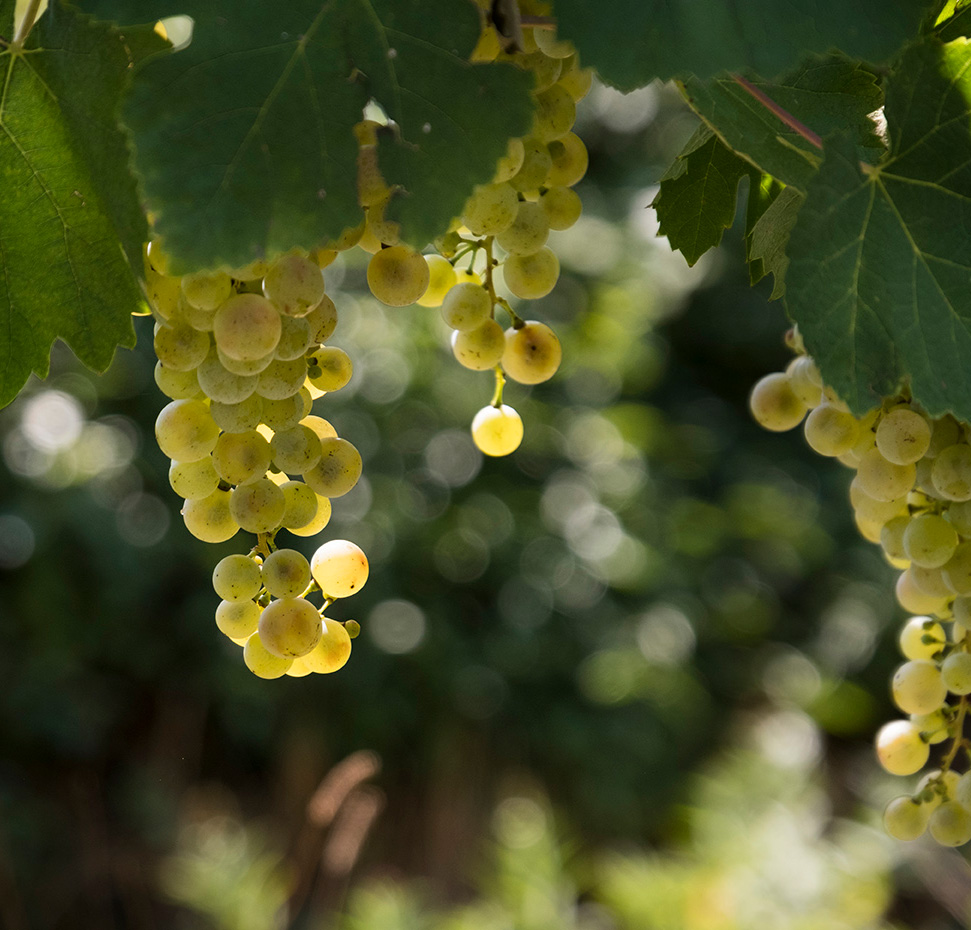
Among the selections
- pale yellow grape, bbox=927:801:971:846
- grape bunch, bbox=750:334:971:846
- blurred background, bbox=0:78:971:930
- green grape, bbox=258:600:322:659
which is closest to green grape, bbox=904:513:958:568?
grape bunch, bbox=750:334:971:846

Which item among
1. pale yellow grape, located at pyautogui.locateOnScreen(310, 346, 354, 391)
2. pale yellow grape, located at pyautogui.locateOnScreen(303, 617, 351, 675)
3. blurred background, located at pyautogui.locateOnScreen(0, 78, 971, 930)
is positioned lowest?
blurred background, located at pyautogui.locateOnScreen(0, 78, 971, 930)

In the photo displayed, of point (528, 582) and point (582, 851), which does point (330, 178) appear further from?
point (582, 851)

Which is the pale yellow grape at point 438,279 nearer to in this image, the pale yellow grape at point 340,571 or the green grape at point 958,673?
the pale yellow grape at point 340,571

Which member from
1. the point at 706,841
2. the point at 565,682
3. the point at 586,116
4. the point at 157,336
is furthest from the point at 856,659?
the point at 157,336

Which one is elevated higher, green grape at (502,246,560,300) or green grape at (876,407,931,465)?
green grape at (876,407,931,465)

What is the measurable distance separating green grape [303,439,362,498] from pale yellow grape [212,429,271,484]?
0.05ft

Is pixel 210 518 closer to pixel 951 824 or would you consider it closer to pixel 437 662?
pixel 951 824

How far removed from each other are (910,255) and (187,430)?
22 cm

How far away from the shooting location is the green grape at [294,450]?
11.2 inches

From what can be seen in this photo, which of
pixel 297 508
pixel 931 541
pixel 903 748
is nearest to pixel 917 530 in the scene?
pixel 931 541

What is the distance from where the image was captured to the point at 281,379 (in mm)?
266

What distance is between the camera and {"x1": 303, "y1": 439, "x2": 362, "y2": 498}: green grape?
0.29 meters

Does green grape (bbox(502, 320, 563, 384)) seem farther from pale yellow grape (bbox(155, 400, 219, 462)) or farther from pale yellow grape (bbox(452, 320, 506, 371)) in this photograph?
pale yellow grape (bbox(155, 400, 219, 462))

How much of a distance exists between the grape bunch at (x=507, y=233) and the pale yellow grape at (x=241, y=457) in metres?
0.06
